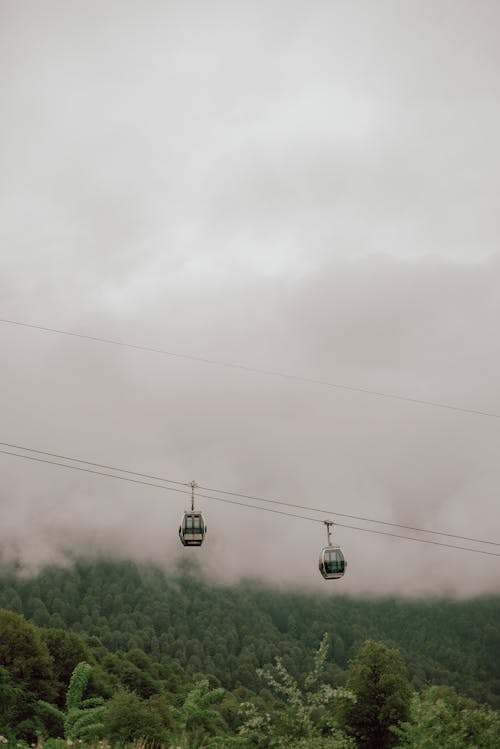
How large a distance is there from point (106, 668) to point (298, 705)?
252 ft

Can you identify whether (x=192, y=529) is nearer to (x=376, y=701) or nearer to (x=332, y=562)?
(x=332, y=562)

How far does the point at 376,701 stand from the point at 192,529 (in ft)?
146

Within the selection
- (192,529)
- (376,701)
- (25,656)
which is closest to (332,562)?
(192,529)

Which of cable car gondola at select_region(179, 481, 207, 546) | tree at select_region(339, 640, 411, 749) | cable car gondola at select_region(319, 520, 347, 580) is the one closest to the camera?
cable car gondola at select_region(179, 481, 207, 546)

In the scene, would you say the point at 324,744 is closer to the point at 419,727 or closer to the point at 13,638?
the point at 419,727

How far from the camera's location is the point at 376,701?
56531mm

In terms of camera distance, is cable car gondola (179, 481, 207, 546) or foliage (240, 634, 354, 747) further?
cable car gondola (179, 481, 207, 546)

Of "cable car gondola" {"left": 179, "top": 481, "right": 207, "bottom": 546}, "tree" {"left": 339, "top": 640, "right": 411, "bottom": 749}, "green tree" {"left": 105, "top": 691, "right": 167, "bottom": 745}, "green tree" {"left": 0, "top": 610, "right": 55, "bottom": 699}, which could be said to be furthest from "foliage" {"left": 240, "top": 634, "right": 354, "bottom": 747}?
"tree" {"left": 339, "top": 640, "right": 411, "bottom": 749}

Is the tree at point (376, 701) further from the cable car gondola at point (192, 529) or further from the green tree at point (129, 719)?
the cable car gondola at point (192, 529)

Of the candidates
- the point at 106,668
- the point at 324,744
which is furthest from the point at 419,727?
the point at 106,668

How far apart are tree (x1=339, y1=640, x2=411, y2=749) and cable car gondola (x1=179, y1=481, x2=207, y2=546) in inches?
1534

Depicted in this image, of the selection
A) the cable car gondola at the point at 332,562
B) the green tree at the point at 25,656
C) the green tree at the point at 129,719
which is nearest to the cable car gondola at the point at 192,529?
the cable car gondola at the point at 332,562

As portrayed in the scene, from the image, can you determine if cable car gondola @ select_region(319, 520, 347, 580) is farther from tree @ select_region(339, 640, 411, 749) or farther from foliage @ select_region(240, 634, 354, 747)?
tree @ select_region(339, 640, 411, 749)

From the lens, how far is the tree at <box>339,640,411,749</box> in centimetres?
5419
